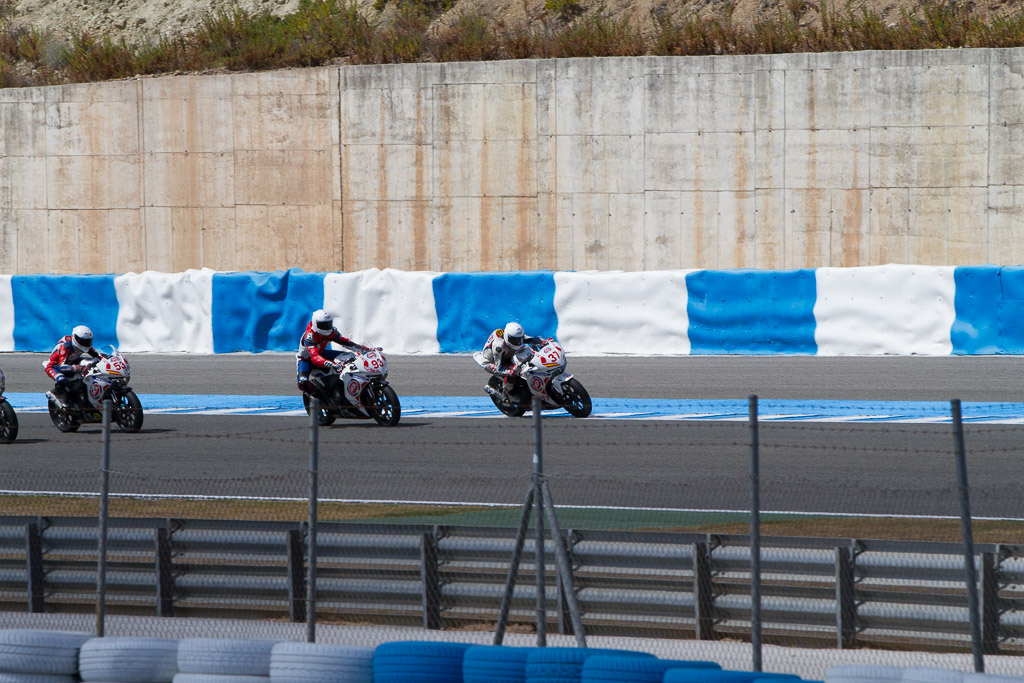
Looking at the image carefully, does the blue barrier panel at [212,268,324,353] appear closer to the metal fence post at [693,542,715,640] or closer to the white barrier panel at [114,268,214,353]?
the white barrier panel at [114,268,214,353]

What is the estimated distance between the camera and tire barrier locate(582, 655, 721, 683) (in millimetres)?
5543

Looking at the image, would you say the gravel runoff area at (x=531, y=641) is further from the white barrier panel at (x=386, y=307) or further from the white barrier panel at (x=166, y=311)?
the white barrier panel at (x=166, y=311)

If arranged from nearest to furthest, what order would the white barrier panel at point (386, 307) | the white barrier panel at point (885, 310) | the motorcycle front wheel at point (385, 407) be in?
the motorcycle front wheel at point (385, 407) < the white barrier panel at point (885, 310) < the white barrier panel at point (386, 307)

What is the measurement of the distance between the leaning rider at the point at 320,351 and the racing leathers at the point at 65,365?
241cm

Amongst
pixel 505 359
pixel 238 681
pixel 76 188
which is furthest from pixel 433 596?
pixel 76 188

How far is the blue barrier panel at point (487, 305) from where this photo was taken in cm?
2062

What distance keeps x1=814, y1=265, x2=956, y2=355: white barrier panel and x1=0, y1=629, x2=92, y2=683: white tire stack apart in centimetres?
1463

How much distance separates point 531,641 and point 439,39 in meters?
22.4

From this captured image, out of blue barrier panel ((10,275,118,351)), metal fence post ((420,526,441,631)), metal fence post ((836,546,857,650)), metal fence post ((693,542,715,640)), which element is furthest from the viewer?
blue barrier panel ((10,275,118,351))

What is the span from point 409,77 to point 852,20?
28.7ft

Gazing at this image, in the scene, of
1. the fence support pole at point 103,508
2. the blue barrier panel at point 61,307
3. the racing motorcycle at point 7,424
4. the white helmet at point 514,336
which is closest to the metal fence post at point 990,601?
the fence support pole at point 103,508

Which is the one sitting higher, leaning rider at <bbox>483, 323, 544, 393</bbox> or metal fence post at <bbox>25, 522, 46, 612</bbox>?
leaning rider at <bbox>483, 323, 544, 393</bbox>

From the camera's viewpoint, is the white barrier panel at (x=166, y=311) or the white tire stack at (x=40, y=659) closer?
the white tire stack at (x=40, y=659)

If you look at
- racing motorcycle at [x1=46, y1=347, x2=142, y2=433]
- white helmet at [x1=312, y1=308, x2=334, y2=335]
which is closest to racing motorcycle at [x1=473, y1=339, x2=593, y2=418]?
white helmet at [x1=312, y1=308, x2=334, y2=335]
